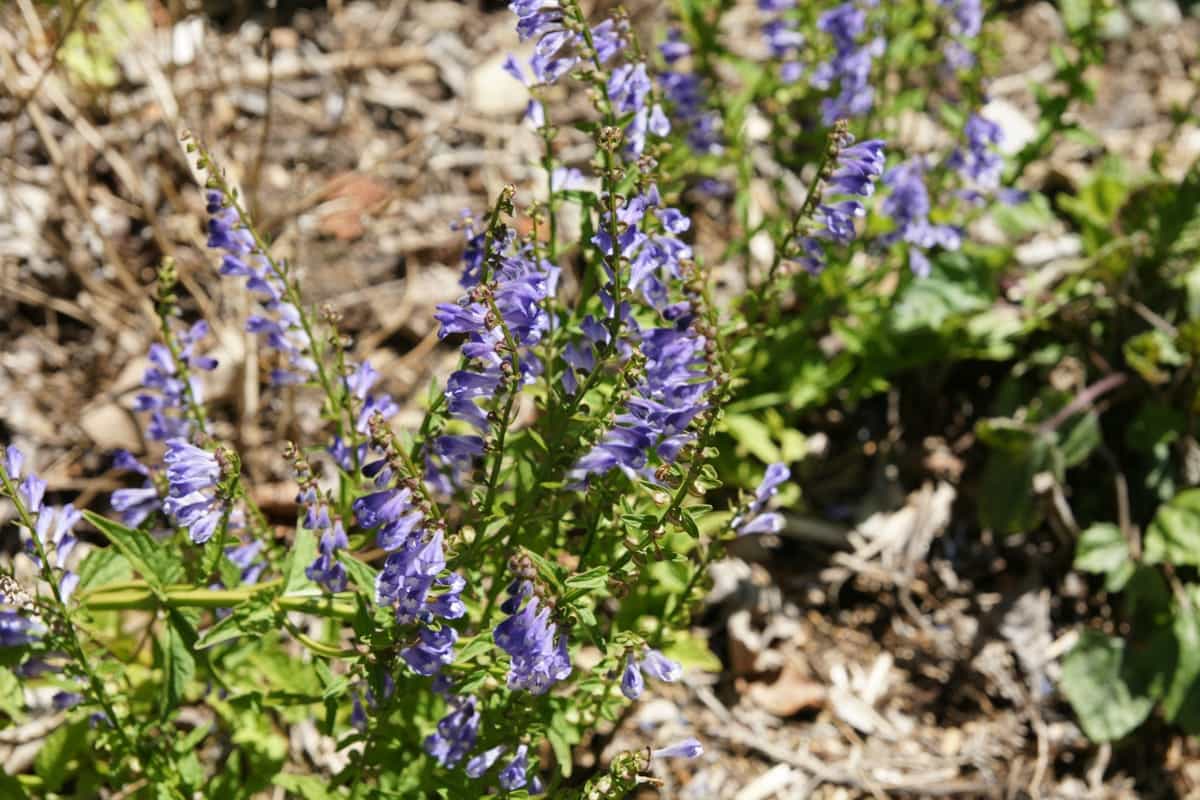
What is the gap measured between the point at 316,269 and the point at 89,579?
8.90 feet

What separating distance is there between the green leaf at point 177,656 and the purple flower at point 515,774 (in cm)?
91

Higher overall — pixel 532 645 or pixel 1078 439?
pixel 532 645

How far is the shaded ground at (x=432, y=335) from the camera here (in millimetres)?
4750

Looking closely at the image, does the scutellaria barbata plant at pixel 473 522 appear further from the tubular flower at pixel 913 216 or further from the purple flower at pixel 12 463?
the tubular flower at pixel 913 216

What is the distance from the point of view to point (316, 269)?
19.3ft

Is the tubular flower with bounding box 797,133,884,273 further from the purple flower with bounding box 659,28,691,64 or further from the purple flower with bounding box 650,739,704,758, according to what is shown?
the purple flower with bounding box 650,739,704,758

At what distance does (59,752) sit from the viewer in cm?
388

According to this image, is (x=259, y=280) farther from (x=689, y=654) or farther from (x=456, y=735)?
(x=689, y=654)

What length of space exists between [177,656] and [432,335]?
8.67ft

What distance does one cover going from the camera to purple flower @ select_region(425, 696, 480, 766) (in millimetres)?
3363

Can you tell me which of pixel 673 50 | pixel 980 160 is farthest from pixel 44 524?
pixel 980 160

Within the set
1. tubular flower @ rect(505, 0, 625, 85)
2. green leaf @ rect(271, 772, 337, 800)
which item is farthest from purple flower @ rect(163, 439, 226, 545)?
tubular flower @ rect(505, 0, 625, 85)

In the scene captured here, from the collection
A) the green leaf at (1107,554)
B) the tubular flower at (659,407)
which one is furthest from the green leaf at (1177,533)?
the tubular flower at (659,407)

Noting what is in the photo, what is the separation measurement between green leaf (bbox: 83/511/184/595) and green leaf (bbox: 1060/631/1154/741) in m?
3.37
